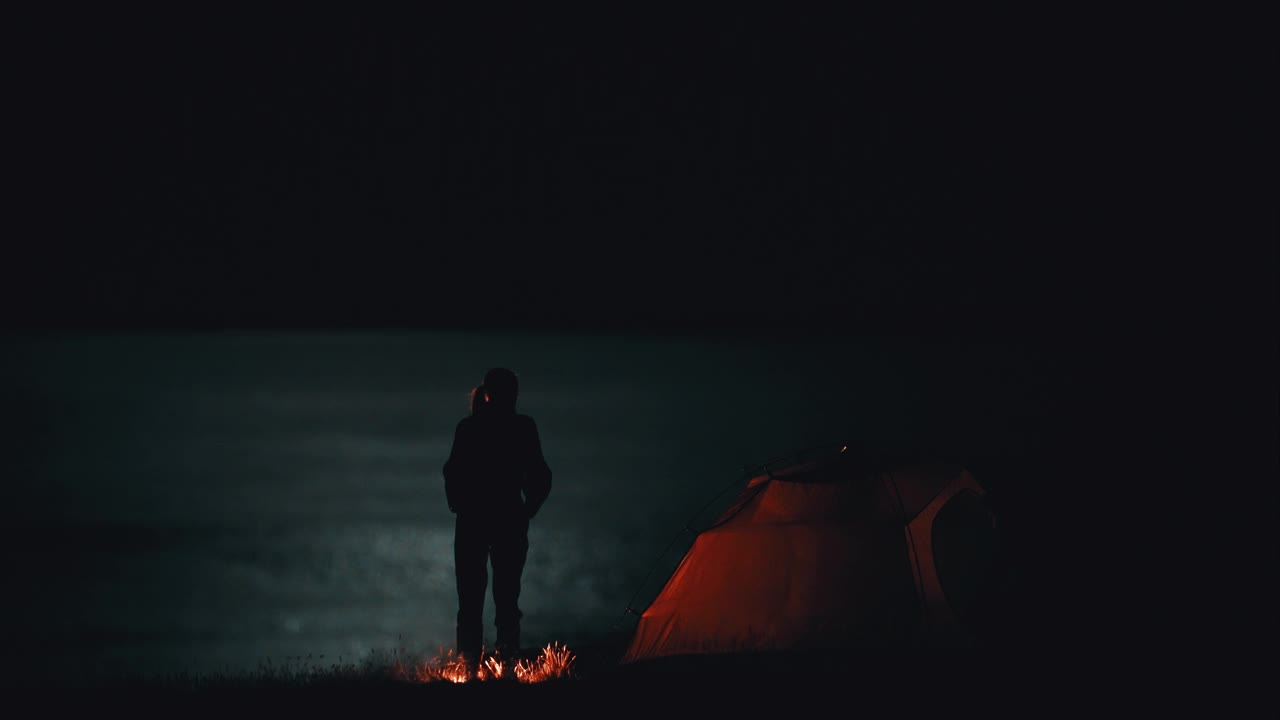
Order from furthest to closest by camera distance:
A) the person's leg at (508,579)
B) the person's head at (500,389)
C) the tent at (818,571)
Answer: the tent at (818,571), the person's leg at (508,579), the person's head at (500,389)

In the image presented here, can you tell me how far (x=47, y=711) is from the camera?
8.24m

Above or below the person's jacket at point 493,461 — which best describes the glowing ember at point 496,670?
below

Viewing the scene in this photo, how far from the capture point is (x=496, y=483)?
871cm

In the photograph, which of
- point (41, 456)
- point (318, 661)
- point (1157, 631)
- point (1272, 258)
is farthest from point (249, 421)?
point (1272, 258)

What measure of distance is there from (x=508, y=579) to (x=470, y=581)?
265 mm

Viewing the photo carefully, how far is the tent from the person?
5.37ft

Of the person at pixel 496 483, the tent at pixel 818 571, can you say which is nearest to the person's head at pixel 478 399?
the person at pixel 496 483

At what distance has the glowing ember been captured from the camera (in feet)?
29.1

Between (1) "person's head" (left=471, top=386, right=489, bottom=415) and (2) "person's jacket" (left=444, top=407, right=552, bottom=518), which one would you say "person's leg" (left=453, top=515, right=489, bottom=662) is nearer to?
(2) "person's jacket" (left=444, top=407, right=552, bottom=518)

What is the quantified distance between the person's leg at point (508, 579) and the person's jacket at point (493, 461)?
0.18m

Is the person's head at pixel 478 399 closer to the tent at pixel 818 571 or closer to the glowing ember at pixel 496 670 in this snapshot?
the glowing ember at pixel 496 670

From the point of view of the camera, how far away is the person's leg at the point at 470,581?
29.1 ft

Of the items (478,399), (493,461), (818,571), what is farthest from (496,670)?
(818,571)

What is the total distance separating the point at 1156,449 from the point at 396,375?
10173cm
